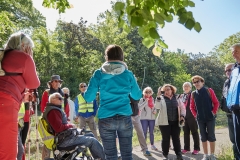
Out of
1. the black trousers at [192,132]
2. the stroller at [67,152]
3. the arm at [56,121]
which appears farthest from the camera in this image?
the black trousers at [192,132]

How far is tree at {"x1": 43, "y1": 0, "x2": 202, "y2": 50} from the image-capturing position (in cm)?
195

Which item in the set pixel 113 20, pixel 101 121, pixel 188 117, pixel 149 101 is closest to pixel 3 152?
pixel 101 121

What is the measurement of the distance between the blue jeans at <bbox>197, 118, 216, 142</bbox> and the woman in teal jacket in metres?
3.07

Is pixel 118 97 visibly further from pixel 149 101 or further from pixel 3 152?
pixel 149 101

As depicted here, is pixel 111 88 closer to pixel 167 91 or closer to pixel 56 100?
pixel 56 100

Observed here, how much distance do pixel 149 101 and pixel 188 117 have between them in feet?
5.03

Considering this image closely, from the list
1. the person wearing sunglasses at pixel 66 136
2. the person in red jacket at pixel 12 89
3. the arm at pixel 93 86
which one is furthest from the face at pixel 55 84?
the person in red jacket at pixel 12 89

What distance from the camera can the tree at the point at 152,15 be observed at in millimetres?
1946

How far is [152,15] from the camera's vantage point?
6.43 ft

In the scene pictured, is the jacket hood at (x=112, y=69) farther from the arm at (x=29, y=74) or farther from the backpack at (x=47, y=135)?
the backpack at (x=47, y=135)

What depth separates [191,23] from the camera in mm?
2000

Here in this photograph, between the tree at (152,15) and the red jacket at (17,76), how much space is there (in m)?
1.10

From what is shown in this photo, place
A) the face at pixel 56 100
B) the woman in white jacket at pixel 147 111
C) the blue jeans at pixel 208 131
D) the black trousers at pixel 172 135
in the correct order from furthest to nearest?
the woman in white jacket at pixel 147 111 → the black trousers at pixel 172 135 → the blue jeans at pixel 208 131 → the face at pixel 56 100

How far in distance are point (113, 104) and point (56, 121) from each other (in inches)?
84.5
